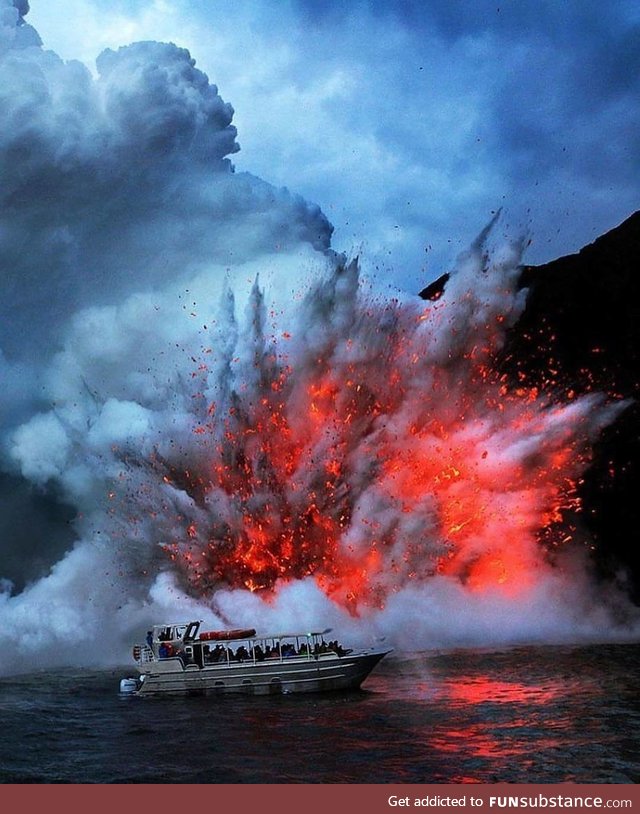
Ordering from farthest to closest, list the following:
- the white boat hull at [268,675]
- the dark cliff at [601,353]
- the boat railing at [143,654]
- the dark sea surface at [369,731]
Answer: the dark cliff at [601,353] → the boat railing at [143,654] → the white boat hull at [268,675] → the dark sea surface at [369,731]

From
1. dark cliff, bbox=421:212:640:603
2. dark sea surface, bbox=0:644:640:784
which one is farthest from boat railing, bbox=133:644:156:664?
dark cliff, bbox=421:212:640:603

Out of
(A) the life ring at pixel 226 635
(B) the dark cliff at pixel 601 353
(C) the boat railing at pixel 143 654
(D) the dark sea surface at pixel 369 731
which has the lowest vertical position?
(D) the dark sea surface at pixel 369 731

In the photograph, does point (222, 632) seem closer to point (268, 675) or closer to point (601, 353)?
point (268, 675)

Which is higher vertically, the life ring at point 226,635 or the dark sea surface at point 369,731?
the life ring at point 226,635

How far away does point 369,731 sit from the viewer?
47.2 m

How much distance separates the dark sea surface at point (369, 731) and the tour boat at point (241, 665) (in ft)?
3.79

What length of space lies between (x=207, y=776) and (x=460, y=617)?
6033cm

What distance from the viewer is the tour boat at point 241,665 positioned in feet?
205

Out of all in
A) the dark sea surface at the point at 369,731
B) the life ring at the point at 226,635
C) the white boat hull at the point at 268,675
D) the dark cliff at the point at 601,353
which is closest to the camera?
the dark sea surface at the point at 369,731

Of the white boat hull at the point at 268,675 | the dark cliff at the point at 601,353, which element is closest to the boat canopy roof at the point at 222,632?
the white boat hull at the point at 268,675

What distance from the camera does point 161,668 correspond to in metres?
66.6

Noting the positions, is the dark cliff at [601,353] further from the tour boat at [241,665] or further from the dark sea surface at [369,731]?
the tour boat at [241,665]

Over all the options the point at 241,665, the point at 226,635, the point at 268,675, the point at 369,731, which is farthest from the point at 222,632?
the point at 369,731

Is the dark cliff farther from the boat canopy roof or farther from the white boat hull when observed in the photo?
the boat canopy roof
